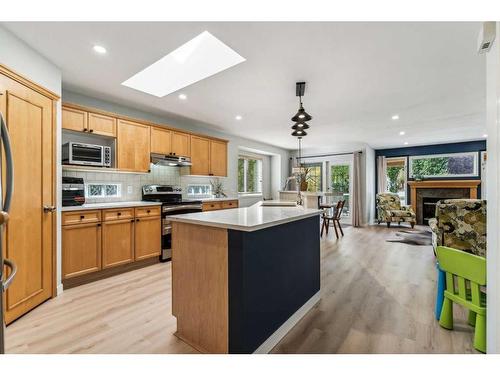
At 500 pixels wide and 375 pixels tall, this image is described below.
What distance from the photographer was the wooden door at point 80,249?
105 inches

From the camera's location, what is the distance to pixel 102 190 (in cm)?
357

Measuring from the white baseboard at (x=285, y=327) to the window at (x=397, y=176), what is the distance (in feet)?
22.0

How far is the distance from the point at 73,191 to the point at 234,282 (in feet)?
8.51

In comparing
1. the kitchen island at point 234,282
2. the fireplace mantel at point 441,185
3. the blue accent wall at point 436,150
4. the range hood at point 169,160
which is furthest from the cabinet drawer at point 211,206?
the fireplace mantel at point 441,185

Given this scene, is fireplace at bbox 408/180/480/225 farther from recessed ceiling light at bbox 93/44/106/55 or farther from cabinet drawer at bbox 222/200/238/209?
recessed ceiling light at bbox 93/44/106/55

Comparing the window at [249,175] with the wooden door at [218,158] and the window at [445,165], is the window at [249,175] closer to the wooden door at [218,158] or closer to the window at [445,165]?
the wooden door at [218,158]

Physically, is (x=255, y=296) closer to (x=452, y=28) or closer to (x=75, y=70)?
(x=452, y=28)

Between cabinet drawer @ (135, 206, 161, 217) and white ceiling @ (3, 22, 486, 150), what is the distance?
1538 millimetres

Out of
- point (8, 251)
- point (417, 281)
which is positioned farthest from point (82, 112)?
point (417, 281)

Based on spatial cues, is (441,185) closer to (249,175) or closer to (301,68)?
(249,175)

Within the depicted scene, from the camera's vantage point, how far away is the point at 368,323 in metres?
2.01

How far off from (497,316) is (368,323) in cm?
95

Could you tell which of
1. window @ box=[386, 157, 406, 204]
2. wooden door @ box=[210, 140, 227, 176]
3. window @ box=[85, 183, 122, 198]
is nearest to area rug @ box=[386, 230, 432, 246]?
window @ box=[386, 157, 406, 204]
